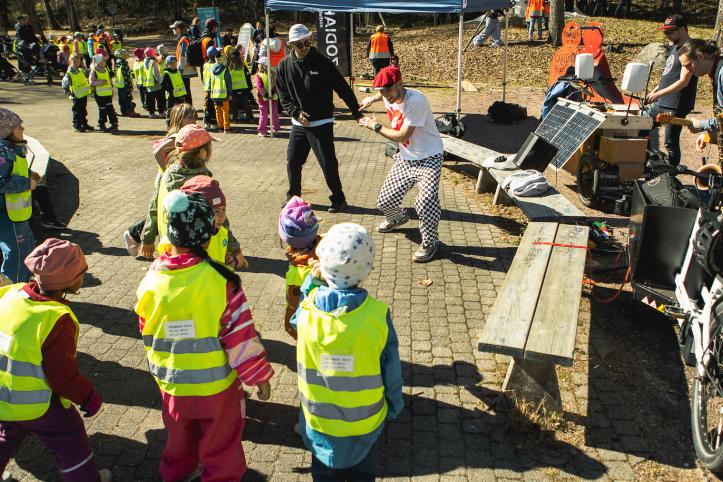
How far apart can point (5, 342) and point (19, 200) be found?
214 cm

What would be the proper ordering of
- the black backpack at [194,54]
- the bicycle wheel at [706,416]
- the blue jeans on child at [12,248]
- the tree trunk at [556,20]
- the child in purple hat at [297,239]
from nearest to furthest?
the bicycle wheel at [706,416] < the child in purple hat at [297,239] < the blue jeans on child at [12,248] < the black backpack at [194,54] < the tree trunk at [556,20]

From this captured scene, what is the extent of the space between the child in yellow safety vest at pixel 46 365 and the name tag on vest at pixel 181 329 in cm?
53

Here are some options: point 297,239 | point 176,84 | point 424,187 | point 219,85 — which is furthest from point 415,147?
point 176,84

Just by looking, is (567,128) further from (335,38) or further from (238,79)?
(335,38)

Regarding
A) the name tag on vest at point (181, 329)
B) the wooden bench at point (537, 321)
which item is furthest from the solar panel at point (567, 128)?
the name tag on vest at point (181, 329)

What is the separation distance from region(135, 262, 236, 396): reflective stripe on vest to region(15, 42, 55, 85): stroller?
20.9 meters

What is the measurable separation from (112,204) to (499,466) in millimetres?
6519

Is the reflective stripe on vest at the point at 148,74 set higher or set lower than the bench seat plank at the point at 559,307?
higher

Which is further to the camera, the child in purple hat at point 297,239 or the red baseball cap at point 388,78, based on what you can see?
the red baseball cap at point 388,78

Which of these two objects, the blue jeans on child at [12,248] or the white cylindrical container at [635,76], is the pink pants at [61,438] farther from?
the white cylindrical container at [635,76]

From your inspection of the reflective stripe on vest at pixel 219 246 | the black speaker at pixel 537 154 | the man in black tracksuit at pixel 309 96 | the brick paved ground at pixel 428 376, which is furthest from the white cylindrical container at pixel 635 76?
the reflective stripe on vest at pixel 219 246

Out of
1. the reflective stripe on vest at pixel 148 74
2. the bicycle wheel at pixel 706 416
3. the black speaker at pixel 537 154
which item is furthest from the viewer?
the reflective stripe on vest at pixel 148 74

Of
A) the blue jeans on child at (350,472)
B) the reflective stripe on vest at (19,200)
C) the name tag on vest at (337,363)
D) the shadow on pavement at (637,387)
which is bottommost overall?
the shadow on pavement at (637,387)

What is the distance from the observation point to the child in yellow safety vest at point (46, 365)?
274 cm
